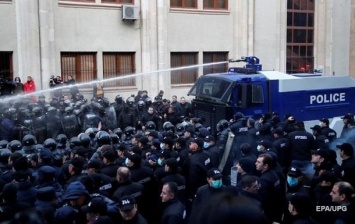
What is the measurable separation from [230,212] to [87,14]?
2089 centimetres

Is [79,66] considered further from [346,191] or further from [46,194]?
[346,191]

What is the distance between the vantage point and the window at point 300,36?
29678 millimetres

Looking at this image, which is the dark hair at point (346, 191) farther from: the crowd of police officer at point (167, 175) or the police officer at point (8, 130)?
the police officer at point (8, 130)

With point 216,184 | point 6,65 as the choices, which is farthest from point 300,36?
point 216,184

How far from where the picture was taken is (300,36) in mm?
30266

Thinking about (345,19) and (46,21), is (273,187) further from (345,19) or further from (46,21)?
(345,19)

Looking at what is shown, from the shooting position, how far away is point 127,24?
76.5ft

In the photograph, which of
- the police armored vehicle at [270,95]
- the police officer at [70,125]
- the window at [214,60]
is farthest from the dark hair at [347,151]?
the window at [214,60]

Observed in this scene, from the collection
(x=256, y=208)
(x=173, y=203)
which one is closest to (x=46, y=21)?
(x=173, y=203)

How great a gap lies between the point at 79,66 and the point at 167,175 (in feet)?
52.9

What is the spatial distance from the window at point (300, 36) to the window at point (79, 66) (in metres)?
12.5

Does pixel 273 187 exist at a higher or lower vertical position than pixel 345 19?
lower

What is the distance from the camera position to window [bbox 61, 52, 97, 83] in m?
22.0

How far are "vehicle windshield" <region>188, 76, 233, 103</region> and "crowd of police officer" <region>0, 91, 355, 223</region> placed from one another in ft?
3.97
